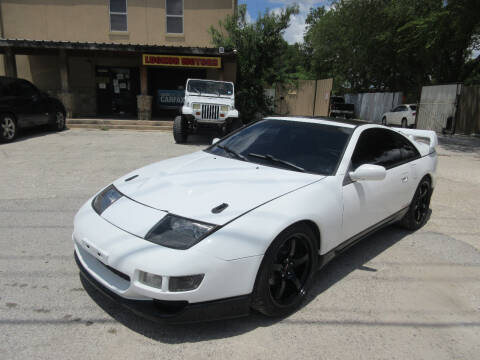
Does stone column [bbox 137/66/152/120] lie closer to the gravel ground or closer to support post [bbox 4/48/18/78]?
support post [bbox 4/48/18/78]

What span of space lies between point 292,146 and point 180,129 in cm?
810

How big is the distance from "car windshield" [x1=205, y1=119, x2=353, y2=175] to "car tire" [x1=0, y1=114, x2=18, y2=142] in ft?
28.5

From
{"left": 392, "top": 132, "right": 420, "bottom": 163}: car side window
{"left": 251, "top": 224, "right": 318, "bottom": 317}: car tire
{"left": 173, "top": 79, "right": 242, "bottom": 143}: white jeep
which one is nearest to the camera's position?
{"left": 251, "top": 224, "right": 318, "bottom": 317}: car tire

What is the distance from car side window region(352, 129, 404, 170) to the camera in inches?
138

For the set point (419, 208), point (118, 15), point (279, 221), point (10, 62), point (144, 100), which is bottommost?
point (419, 208)

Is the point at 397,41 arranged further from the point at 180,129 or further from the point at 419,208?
the point at 419,208

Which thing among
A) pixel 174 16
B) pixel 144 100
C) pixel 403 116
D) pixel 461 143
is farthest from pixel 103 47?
pixel 403 116

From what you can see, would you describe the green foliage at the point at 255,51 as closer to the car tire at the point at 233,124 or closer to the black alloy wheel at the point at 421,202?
the car tire at the point at 233,124

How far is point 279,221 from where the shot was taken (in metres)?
2.49

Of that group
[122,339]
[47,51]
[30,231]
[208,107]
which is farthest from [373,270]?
[47,51]

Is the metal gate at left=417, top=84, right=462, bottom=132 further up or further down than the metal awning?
further down

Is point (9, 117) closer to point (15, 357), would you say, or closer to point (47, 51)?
point (47, 51)

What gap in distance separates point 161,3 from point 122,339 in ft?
58.7

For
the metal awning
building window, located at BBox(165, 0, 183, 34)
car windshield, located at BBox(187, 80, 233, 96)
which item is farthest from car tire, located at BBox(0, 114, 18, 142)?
building window, located at BBox(165, 0, 183, 34)
